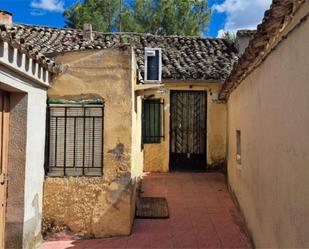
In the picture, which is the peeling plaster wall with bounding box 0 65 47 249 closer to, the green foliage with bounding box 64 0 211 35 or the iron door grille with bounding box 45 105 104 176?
the iron door grille with bounding box 45 105 104 176

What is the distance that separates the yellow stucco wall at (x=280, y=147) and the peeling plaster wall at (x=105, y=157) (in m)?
2.27

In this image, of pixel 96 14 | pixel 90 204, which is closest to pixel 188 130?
pixel 90 204

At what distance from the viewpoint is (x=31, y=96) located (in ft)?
18.7

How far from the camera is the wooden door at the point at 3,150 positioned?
5.30 meters

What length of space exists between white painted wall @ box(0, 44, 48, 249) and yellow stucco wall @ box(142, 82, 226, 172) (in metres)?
6.92

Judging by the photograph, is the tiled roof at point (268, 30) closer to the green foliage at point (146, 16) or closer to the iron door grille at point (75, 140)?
the iron door grille at point (75, 140)

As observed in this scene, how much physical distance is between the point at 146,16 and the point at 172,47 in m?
15.3

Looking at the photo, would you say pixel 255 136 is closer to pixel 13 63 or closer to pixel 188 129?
pixel 13 63

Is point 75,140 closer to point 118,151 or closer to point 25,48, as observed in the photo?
point 118,151

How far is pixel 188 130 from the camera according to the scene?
13438 millimetres

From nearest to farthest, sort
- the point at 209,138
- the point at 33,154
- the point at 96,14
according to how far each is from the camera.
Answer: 1. the point at 33,154
2. the point at 209,138
3. the point at 96,14

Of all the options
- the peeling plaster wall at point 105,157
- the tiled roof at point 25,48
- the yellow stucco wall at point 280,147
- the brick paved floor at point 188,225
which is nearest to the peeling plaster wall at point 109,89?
the peeling plaster wall at point 105,157

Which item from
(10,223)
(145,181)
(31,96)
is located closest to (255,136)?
(31,96)

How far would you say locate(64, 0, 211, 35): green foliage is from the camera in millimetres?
28875
